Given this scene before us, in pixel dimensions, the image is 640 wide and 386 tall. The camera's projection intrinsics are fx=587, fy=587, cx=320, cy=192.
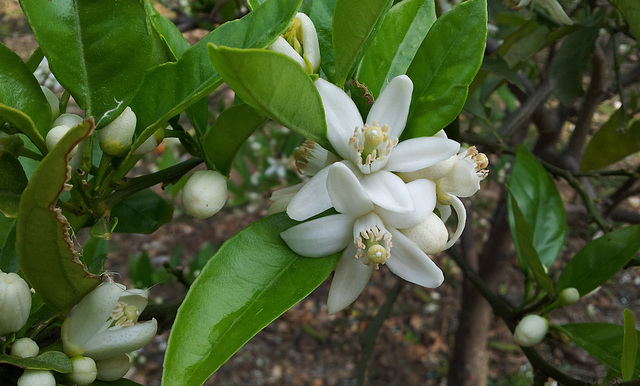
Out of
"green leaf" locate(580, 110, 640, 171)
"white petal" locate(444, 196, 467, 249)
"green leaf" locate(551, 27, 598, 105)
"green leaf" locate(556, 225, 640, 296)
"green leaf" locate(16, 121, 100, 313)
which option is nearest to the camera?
"green leaf" locate(16, 121, 100, 313)

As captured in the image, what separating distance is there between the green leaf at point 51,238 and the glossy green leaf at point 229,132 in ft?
0.70

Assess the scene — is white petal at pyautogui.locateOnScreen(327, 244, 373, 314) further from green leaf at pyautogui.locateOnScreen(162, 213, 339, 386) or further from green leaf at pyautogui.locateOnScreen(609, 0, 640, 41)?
green leaf at pyautogui.locateOnScreen(609, 0, 640, 41)

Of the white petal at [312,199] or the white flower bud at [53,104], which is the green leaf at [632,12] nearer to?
the white petal at [312,199]

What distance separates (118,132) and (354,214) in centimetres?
29

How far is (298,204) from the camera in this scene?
2.19 feet

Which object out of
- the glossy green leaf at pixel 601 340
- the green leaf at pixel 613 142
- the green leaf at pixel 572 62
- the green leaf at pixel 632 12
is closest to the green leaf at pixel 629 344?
the glossy green leaf at pixel 601 340

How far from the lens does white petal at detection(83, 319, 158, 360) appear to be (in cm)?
70

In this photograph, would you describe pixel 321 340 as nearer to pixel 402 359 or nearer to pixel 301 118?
pixel 402 359

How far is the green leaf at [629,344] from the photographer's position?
73cm

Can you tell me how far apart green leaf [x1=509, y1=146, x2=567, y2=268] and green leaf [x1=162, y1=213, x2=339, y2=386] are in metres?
0.65

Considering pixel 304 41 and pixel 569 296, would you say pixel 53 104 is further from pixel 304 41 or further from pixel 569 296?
pixel 569 296

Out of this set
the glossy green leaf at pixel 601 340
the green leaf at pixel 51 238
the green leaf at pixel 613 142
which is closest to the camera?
the green leaf at pixel 51 238

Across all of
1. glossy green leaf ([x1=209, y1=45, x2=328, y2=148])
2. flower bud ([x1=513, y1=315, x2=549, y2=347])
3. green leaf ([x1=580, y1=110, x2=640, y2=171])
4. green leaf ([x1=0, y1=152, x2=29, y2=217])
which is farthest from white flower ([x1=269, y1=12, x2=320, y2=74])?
green leaf ([x1=580, y1=110, x2=640, y2=171])

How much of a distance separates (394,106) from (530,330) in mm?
580
